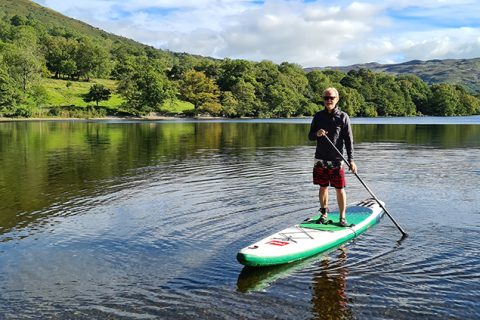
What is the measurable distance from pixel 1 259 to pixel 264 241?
19.7ft

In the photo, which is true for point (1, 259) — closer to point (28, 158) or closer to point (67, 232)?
Answer: point (67, 232)

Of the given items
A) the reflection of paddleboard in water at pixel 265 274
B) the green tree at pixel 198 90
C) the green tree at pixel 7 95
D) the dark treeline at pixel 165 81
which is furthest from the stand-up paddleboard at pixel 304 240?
the green tree at pixel 198 90

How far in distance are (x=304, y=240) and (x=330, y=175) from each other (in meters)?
2.11

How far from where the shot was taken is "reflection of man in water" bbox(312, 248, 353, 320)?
24.9ft

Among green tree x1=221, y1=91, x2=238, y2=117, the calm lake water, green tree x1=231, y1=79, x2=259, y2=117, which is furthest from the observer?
green tree x1=231, y1=79, x2=259, y2=117

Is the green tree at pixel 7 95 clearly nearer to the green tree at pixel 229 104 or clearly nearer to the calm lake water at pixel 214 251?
the green tree at pixel 229 104

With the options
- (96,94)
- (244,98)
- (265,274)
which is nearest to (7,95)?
(96,94)

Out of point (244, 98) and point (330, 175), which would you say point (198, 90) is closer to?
point (244, 98)

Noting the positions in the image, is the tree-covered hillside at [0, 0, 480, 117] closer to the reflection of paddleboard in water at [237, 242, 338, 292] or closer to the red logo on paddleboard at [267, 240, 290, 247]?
the red logo on paddleboard at [267, 240, 290, 247]

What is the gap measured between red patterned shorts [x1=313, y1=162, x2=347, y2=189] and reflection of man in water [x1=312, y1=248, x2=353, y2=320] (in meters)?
2.29

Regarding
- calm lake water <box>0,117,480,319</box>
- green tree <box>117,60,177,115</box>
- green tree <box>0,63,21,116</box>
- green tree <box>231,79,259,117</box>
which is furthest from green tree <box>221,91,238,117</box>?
calm lake water <box>0,117,480,319</box>

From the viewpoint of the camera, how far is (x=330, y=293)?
835 cm

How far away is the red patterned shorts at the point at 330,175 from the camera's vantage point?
11.6 meters

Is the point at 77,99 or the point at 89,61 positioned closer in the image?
the point at 77,99
